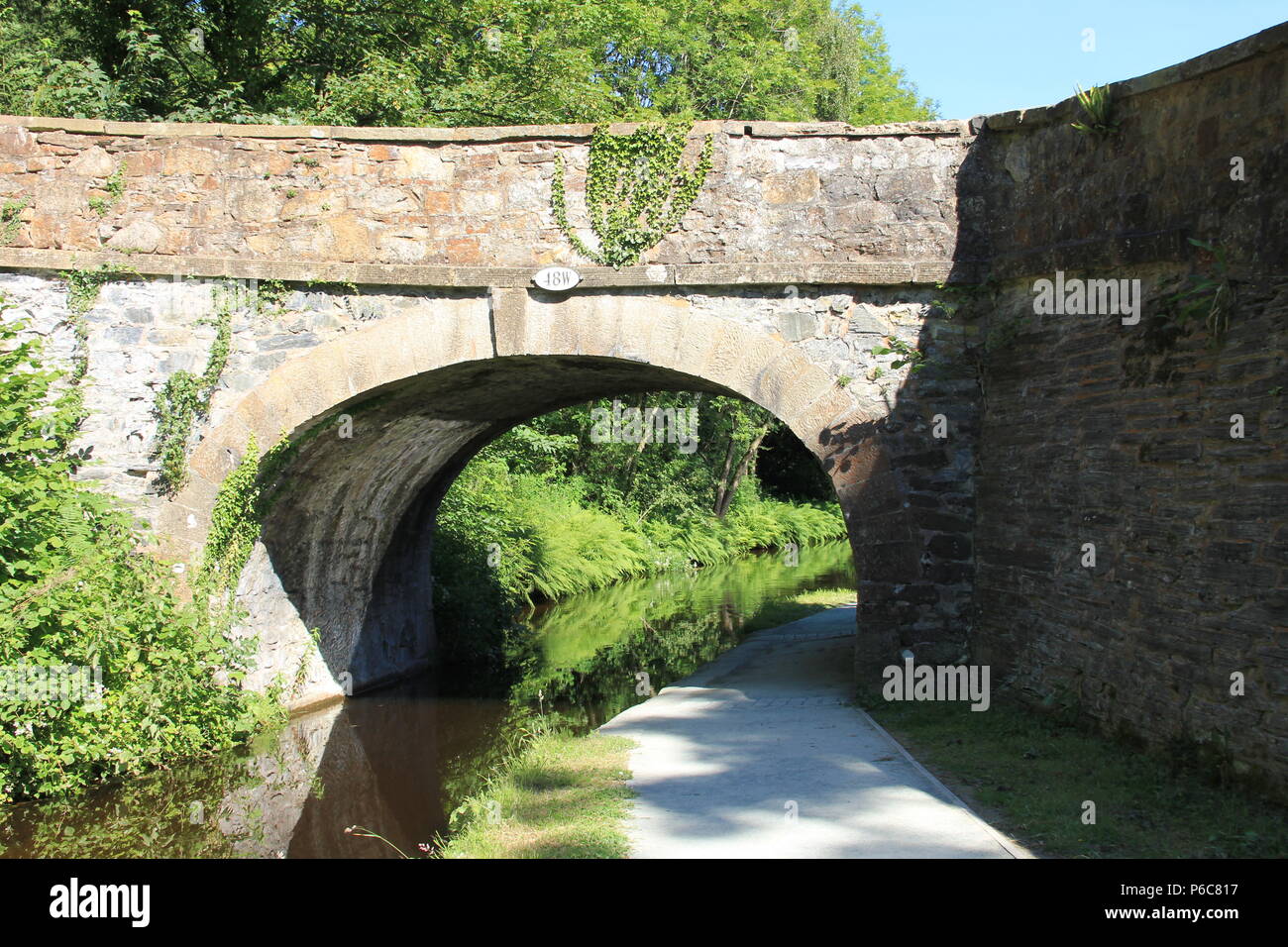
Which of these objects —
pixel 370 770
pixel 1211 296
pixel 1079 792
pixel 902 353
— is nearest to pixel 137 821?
pixel 370 770

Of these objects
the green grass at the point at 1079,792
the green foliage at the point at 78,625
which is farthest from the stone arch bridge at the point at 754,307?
Result: the green foliage at the point at 78,625

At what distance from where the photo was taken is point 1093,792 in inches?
203

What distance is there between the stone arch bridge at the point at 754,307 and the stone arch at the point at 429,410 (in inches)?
0.9

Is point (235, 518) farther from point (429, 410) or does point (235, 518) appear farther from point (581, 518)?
point (581, 518)

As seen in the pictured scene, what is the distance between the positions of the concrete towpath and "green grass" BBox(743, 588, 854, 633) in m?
5.08

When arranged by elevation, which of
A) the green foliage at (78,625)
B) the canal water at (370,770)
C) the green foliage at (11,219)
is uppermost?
the green foliage at (11,219)

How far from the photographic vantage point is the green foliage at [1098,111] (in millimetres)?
6219

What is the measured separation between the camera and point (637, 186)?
25.0 feet

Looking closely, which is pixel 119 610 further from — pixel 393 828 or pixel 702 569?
pixel 702 569

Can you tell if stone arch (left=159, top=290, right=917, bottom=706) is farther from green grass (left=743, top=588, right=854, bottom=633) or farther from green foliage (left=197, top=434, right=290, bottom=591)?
green grass (left=743, top=588, right=854, bottom=633)

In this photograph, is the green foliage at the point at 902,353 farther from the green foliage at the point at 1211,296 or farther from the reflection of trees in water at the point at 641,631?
the reflection of trees in water at the point at 641,631

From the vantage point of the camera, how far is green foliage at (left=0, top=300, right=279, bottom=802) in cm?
657

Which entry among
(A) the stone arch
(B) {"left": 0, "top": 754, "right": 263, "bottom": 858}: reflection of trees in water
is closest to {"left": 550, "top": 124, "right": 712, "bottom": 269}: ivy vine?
(A) the stone arch
